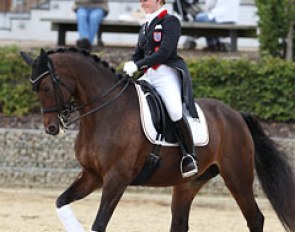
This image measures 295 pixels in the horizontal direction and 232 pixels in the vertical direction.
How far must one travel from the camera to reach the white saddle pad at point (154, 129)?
27.5 feet

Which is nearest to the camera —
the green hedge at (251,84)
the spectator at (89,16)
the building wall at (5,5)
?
the green hedge at (251,84)

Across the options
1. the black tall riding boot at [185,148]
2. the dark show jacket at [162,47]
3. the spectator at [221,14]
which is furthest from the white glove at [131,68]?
the spectator at [221,14]

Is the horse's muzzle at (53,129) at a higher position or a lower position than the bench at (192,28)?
higher

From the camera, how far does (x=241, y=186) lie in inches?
364

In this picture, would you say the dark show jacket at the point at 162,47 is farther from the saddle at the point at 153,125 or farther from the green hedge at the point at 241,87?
the green hedge at the point at 241,87

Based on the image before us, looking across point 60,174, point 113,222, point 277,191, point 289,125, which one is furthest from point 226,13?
point 277,191

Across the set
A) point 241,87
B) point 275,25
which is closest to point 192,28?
point 275,25

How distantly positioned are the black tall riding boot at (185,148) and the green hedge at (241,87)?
610cm

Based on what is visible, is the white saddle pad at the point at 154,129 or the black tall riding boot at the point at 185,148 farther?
the black tall riding boot at the point at 185,148

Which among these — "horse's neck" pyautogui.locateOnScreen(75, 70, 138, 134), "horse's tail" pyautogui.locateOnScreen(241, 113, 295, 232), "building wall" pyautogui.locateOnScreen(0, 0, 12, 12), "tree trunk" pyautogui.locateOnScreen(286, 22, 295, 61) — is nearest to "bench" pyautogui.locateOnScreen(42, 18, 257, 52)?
"tree trunk" pyautogui.locateOnScreen(286, 22, 295, 61)

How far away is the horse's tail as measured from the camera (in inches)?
379

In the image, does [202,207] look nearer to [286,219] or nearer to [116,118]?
[286,219]

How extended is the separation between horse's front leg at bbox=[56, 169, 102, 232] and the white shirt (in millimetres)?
8677

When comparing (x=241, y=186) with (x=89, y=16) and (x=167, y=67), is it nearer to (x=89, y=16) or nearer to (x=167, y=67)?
(x=167, y=67)
